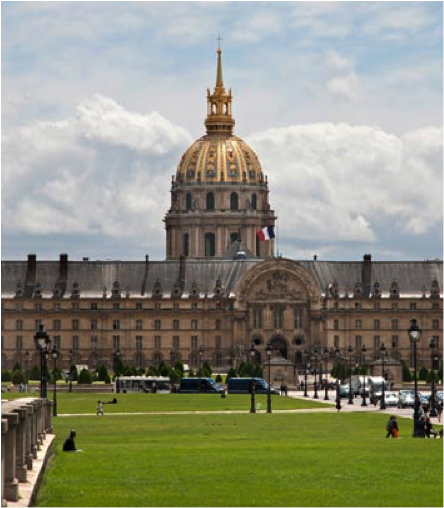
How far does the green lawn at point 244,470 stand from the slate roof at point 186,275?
410ft

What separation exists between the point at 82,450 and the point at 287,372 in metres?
97.6

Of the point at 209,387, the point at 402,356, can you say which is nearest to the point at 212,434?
the point at 209,387

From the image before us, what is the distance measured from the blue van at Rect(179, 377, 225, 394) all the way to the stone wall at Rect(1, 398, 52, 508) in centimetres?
8041

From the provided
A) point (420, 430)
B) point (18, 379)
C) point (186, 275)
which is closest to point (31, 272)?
point (186, 275)

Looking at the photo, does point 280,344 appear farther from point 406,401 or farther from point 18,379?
point 406,401

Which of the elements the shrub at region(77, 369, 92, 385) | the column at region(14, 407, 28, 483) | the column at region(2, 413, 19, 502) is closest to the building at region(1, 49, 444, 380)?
the shrub at region(77, 369, 92, 385)

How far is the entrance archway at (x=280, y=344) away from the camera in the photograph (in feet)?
578

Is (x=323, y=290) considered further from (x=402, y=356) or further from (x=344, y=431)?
(x=344, y=431)

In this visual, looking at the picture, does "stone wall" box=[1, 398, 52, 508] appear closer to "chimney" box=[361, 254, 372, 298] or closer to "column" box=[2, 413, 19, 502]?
"column" box=[2, 413, 19, 502]

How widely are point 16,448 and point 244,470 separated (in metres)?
7.88

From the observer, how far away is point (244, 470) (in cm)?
3350

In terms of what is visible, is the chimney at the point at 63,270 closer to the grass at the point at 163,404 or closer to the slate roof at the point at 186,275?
the slate roof at the point at 186,275

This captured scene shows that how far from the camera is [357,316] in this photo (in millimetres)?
178000

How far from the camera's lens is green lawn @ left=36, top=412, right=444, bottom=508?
27.7 metres
